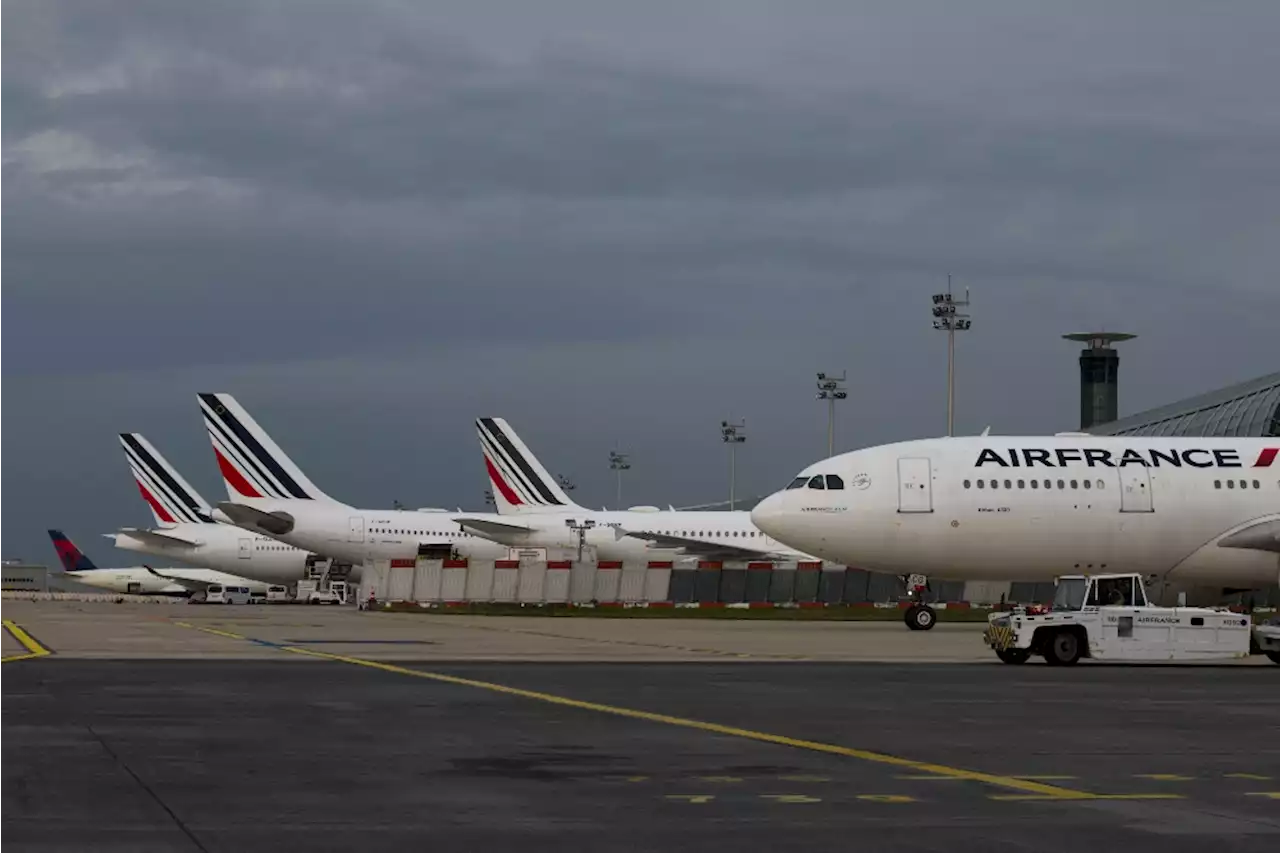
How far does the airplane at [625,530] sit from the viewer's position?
279ft

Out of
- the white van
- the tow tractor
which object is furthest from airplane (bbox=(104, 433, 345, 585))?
the tow tractor

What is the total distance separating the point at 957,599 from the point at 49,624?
122 feet

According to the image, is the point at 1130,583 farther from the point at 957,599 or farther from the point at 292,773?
the point at 957,599

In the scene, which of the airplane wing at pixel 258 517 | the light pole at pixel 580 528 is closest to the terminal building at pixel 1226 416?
the light pole at pixel 580 528

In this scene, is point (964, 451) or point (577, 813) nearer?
point (577, 813)

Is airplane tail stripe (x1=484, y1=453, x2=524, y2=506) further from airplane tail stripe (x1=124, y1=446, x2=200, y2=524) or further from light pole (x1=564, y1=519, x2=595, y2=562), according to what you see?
airplane tail stripe (x1=124, y1=446, x2=200, y2=524)

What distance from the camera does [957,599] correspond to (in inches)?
2940

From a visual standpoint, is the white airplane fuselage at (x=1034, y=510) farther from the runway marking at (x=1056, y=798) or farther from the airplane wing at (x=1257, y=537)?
the runway marking at (x=1056, y=798)

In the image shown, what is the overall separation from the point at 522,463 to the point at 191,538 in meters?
20.9

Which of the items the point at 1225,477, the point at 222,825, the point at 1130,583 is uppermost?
the point at 1225,477

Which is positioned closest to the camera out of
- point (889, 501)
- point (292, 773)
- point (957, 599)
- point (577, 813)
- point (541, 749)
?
point (577, 813)

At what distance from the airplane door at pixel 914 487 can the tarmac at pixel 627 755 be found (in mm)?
13776

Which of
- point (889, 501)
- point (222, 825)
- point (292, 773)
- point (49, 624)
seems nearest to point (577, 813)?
point (222, 825)

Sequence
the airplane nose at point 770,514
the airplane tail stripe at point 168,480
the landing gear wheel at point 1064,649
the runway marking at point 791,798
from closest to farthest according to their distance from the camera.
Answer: the runway marking at point 791,798 → the landing gear wheel at point 1064,649 → the airplane nose at point 770,514 → the airplane tail stripe at point 168,480
